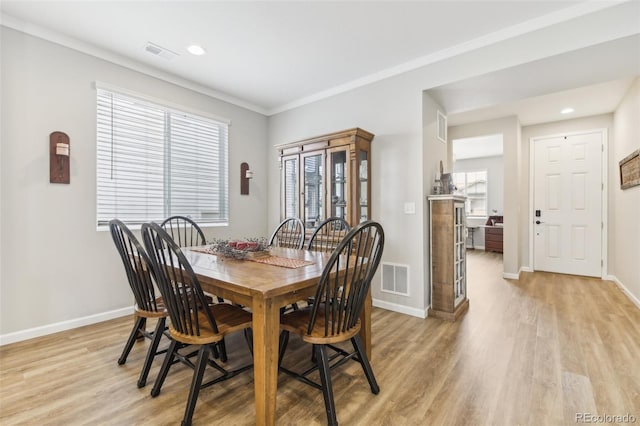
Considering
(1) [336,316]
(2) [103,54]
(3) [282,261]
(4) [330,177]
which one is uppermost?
(2) [103,54]

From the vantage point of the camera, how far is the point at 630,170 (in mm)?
3617

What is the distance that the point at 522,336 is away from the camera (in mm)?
2660

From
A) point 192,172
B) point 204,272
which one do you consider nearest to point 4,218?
point 192,172

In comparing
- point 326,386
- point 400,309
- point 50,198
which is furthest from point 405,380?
point 50,198

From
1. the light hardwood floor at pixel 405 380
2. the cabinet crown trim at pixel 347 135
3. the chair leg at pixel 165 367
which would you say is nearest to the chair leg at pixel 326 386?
the light hardwood floor at pixel 405 380

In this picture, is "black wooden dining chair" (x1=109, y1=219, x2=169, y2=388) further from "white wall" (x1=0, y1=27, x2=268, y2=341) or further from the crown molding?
the crown molding

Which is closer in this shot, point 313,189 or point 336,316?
point 336,316

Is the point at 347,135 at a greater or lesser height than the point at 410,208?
greater

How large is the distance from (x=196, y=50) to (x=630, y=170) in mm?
4985

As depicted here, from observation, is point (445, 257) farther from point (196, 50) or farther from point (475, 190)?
point (475, 190)

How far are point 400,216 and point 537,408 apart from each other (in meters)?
1.98

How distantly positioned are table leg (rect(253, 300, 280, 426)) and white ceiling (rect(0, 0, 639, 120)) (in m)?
2.24


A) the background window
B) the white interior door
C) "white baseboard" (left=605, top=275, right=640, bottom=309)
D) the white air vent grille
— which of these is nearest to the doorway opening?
the background window

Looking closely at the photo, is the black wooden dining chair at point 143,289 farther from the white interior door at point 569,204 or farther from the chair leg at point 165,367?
the white interior door at point 569,204
